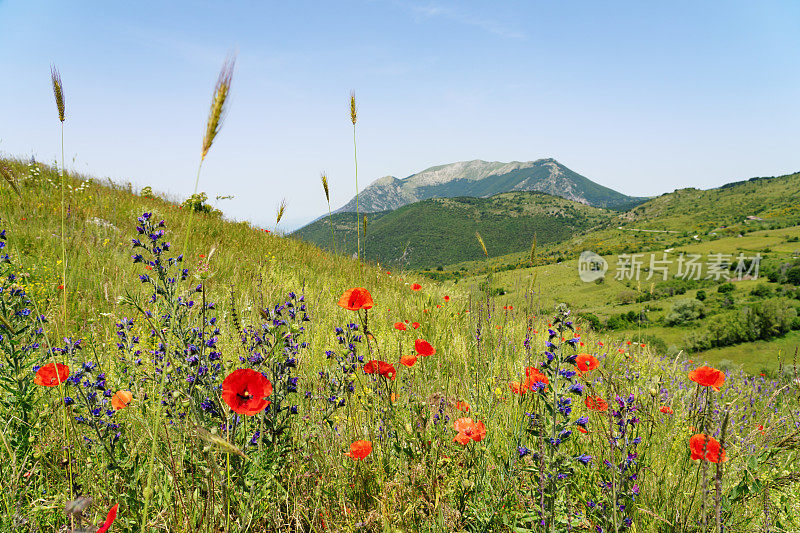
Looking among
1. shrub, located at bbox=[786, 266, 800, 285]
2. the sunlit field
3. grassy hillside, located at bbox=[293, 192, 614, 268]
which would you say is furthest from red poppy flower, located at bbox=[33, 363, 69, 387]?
grassy hillside, located at bbox=[293, 192, 614, 268]

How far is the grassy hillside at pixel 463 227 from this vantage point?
158 metres

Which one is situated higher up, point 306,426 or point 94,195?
point 94,195

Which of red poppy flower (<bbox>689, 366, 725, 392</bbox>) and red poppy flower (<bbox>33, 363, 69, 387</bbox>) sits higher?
red poppy flower (<bbox>33, 363, 69, 387</bbox>)

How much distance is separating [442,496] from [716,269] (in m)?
118

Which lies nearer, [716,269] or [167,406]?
[167,406]

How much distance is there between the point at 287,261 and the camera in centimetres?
716

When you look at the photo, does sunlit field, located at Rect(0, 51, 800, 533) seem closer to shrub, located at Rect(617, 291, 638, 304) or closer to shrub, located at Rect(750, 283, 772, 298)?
shrub, located at Rect(617, 291, 638, 304)

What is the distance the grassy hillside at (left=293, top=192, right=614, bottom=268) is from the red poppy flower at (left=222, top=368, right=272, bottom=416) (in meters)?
146

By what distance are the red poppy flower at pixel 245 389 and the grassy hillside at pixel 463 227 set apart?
146 meters

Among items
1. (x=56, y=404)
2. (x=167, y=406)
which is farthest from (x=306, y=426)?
(x=56, y=404)

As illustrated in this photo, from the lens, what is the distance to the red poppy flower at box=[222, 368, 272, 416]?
45.8 inches

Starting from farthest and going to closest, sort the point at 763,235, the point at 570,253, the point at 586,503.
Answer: the point at 570,253 → the point at 763,235 → the point at 586,503

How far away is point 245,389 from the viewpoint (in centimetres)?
125

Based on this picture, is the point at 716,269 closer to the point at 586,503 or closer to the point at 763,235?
the point at 763,235
